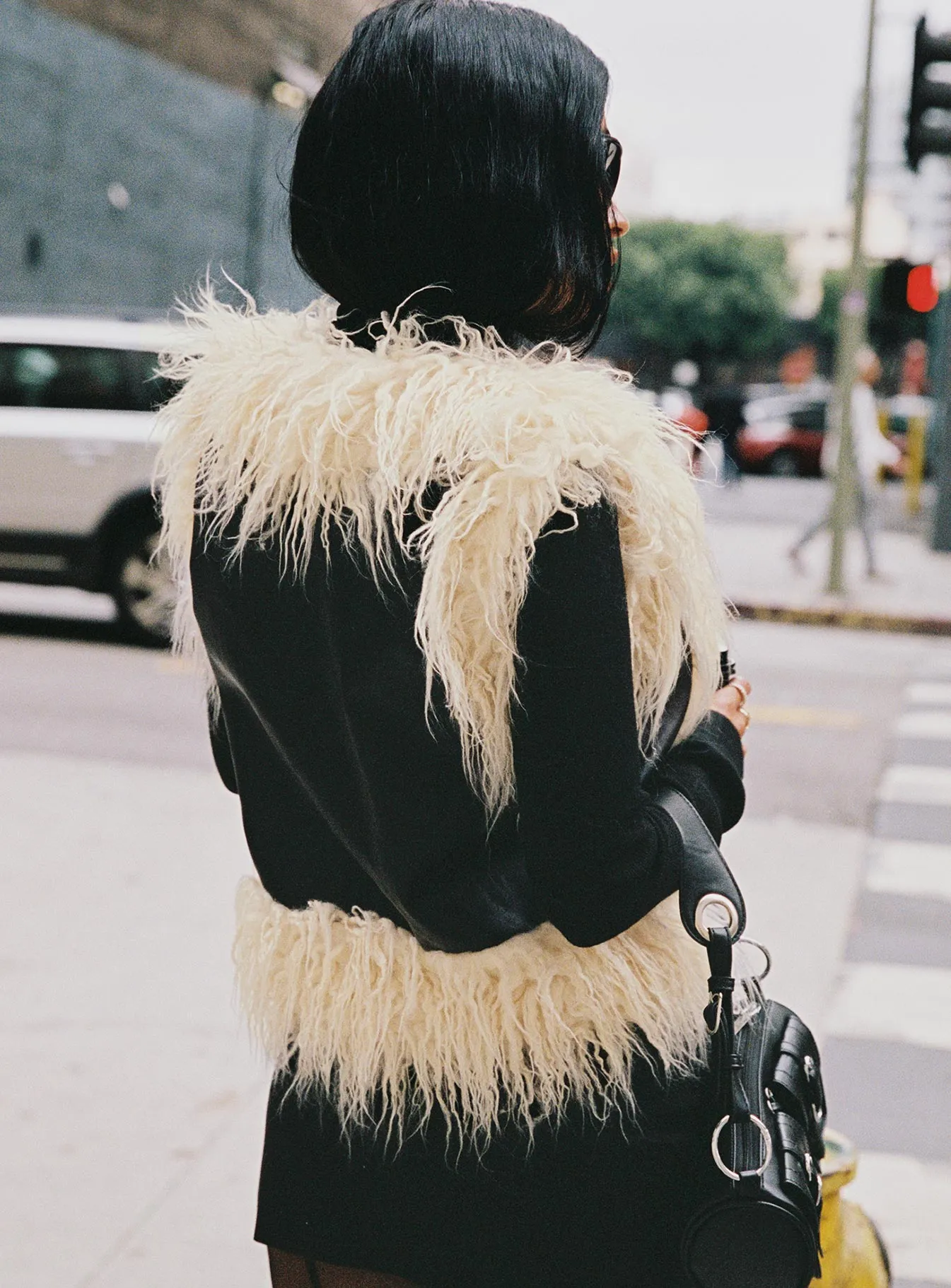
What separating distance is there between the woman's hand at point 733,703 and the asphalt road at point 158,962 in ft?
3.30

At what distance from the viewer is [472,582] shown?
1319mm

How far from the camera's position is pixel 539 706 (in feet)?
4.23

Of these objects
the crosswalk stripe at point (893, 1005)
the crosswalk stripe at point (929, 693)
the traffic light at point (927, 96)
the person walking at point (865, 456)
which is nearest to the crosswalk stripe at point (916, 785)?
the crosswalk stripe at point (929, 693)

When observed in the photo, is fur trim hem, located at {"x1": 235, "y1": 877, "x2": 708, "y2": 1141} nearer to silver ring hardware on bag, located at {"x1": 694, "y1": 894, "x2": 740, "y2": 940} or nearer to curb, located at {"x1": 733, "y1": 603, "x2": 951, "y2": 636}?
silver ring hardware on bag, located at {"x1": 694, "y1": 894, "x2": 740, "y2": 940}

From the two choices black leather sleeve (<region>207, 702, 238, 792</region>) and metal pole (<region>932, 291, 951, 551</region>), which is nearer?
black leather sleeve (<region>207, 702, 238, 792</region>)

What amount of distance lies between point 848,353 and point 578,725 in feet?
41.0

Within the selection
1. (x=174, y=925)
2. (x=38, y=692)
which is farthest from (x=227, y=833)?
(x=38, y=692)

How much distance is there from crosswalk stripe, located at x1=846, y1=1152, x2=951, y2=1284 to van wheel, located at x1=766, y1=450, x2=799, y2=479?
3044cm

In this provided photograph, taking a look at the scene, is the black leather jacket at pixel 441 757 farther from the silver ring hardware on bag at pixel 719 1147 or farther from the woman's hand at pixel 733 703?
the silver ring hardware on bag at pixel 719 1147

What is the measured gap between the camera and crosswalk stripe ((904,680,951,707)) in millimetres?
9508

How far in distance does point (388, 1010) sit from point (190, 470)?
1.76ft

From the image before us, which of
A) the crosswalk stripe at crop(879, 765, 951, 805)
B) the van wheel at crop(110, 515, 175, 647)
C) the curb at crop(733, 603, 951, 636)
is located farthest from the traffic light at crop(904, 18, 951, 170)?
the van wheel at crop(110, 515, 175, 647)

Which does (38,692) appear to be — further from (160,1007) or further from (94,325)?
(160,1007)

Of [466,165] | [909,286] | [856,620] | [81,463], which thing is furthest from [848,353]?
[466,165]
